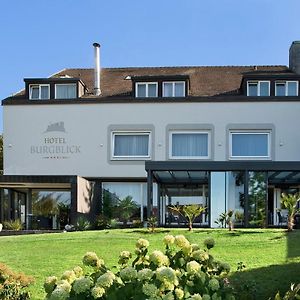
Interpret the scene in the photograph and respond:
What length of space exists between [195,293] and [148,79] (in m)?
24.9

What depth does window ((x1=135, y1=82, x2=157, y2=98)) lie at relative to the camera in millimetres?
28803

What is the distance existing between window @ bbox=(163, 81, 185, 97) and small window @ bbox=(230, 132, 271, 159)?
3.51 meters

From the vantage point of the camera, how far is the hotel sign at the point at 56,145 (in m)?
28.5

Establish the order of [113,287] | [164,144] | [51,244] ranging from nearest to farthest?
[113,287], [51,244], [164,144]

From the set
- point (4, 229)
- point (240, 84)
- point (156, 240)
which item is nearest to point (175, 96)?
point (240, 84)

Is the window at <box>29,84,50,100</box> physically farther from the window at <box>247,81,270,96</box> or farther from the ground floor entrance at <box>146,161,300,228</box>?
the window at <box>247,81,270,96</box>

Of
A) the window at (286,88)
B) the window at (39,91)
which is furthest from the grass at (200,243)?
the window at (39,91)

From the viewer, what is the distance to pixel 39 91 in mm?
29422

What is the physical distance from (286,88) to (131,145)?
8668 millimetres

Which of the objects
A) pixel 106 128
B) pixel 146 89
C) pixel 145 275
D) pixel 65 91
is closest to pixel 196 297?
pixel 145 275

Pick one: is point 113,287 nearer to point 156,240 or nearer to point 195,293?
point 195,293

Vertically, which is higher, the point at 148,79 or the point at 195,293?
the point at 148,79

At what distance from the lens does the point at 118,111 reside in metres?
28.5

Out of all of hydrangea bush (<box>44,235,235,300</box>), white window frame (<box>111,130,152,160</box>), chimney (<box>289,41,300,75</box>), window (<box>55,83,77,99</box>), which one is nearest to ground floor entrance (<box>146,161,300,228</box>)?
white window frame (<box>111,130,152,160</box>)
